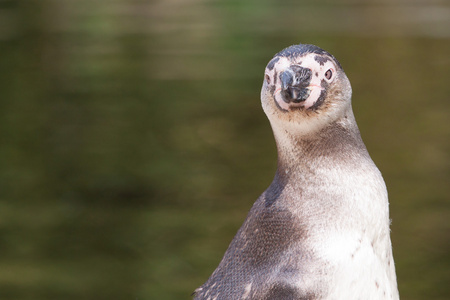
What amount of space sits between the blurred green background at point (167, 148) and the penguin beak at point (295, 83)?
3694 mm

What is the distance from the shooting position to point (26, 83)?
21.5 meters

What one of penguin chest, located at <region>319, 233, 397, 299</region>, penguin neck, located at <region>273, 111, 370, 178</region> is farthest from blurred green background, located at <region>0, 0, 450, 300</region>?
penguin chest, located at <region>319, 233, 397, 299</region>

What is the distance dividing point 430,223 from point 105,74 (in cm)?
1434

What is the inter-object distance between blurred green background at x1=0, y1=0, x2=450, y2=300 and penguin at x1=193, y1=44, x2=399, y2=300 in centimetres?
351

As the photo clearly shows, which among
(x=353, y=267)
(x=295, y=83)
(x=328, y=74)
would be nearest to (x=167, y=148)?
(x=328, y=74)

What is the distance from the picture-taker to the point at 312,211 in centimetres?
424

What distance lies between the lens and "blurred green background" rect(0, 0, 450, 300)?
8719mm

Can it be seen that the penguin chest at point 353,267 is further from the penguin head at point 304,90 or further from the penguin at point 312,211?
the penguin head at point 304,90

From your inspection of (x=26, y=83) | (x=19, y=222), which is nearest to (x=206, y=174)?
(x=19, y=222)

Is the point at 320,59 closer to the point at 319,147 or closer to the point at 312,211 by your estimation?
the point at 319,147

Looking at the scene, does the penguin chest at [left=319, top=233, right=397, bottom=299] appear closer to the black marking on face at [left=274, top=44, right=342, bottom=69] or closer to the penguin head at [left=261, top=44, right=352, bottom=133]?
the penguin head at [left=261, top=44, right=352, bottom=133]

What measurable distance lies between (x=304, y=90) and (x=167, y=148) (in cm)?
1014

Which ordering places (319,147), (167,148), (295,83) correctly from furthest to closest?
(167,148) → (319,147) → (295,83)

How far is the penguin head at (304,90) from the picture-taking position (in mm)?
4340
